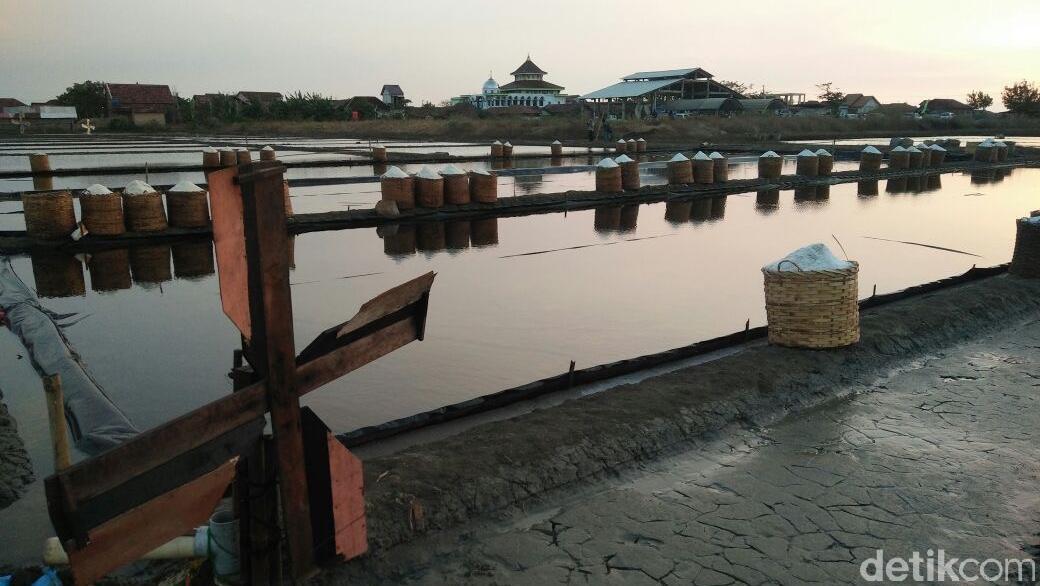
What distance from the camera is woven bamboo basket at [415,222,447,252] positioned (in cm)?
1122

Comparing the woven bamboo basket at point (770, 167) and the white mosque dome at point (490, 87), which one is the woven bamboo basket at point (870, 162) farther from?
the white mosque dome at point (490, 87)

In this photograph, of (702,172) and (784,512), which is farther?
(702,172)

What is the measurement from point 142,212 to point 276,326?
32.2 ft

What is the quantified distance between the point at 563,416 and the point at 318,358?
2.18m

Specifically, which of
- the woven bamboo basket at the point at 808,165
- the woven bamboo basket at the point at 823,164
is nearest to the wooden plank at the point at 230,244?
the woven bamboo basket at the point at 808,165

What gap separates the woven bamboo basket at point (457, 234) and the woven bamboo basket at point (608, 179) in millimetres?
3984

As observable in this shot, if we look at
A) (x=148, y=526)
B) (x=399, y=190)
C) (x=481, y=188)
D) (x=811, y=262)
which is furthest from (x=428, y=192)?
(x=148, y=526)

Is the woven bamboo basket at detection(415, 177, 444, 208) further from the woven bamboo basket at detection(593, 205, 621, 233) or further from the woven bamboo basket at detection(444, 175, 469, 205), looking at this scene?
the woven bamboo basket at detection(593, 205, 621, 233)

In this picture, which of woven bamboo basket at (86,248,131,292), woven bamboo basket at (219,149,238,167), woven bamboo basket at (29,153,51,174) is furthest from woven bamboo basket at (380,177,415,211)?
woven bamboo basket at (29,153,51,174)

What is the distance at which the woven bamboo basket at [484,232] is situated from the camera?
11594 mm

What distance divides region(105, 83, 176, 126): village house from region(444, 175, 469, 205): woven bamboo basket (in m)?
52.3

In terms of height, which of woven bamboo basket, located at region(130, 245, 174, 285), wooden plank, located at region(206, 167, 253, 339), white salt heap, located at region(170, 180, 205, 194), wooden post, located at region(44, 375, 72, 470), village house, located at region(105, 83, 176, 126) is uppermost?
village house, located at region(105, 83, 176, 126)

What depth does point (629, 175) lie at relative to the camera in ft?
55.4

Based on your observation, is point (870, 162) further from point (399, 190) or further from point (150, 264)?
point (150, 264)
